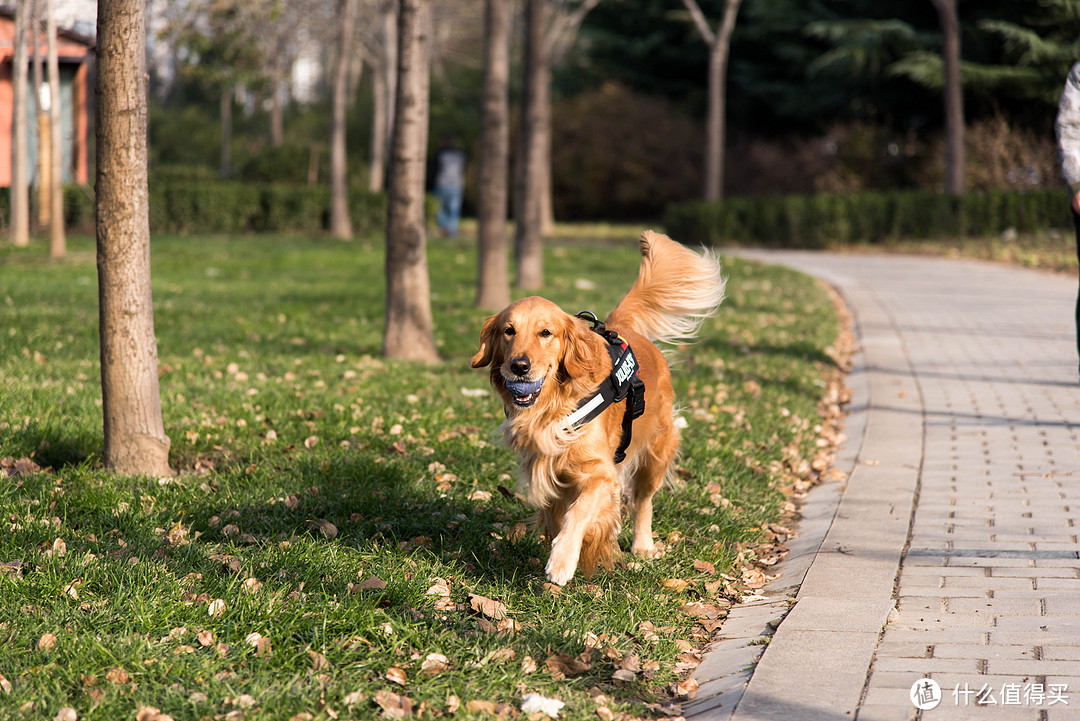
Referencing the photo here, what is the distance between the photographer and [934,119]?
114 ft

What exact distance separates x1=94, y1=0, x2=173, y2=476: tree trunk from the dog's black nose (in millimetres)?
2441

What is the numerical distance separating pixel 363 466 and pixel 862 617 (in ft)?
9.05

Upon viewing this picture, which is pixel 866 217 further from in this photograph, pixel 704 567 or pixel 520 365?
pixel 520 365

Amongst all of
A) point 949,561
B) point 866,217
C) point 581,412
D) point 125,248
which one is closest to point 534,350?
point 581,412

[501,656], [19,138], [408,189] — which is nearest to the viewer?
[501,656]

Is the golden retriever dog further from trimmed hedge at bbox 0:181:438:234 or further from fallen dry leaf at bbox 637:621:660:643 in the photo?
trimmed hedge at bbox 0:181:438:234

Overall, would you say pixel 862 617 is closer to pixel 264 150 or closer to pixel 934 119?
pixel 264 150

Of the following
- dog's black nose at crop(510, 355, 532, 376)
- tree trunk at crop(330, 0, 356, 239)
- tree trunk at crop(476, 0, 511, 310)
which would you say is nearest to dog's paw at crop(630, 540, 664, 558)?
dog's black nose at crop(510, 355, 532, 376)

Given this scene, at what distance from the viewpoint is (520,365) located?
396 cm

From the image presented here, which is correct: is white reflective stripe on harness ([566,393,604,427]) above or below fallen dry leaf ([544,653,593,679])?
above

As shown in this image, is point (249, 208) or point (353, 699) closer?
point (353, 699)

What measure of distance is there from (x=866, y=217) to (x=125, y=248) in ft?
75.1

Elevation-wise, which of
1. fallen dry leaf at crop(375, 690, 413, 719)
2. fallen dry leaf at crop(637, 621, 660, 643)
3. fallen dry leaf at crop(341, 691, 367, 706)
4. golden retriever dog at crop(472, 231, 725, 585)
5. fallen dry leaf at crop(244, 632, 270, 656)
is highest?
golden retriever dog at crop(472, 231, 725, 585)

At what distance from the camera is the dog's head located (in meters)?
4.03
